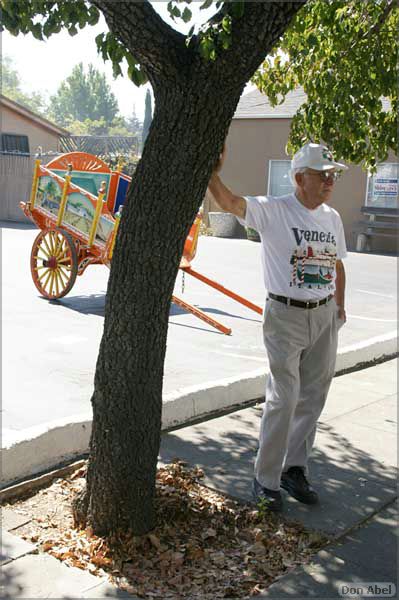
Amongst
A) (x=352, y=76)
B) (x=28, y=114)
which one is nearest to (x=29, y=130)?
(x=28, y=114)

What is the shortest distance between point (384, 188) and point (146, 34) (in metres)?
20.3

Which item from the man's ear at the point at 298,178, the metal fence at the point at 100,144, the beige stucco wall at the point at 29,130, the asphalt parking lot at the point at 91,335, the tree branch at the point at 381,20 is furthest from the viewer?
the metal fence at the point at 100,144

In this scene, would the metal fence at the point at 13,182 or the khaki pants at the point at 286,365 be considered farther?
the metal fence at the point at 13,182

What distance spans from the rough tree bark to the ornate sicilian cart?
666cm

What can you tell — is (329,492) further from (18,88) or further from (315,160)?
(18,88)

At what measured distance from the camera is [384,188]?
22.8 metres

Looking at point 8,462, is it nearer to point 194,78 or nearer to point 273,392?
point 273,392

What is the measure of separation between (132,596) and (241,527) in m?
0.90

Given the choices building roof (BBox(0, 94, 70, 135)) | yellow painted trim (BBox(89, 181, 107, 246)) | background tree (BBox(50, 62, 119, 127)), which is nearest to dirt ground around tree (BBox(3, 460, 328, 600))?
yellow painted trim (BBox(89, 181, 107, 246))

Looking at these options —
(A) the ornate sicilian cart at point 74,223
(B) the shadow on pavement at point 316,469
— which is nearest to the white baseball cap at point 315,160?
(B) the shadow on pavement at point 316,469

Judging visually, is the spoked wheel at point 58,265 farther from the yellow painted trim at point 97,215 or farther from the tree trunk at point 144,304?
the tree trunk at point 144,304

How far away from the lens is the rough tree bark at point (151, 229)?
354 centimetres

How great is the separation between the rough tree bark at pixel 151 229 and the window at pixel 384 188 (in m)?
19.8

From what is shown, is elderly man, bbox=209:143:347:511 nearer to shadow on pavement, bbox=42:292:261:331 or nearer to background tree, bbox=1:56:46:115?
shadow on pavement, bbox=42:292:261:331
